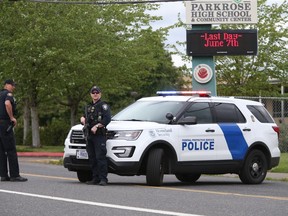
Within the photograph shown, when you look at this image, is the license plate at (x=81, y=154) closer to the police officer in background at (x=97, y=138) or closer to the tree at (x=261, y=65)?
the police officer in background at (x=97, y=138)

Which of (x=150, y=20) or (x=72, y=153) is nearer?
(x=72, y=153)

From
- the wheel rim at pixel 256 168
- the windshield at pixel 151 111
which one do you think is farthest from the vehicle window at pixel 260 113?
the windshield at pixel 151 111

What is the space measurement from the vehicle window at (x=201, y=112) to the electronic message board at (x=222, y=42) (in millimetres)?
8643

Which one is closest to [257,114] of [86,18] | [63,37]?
[63,37]

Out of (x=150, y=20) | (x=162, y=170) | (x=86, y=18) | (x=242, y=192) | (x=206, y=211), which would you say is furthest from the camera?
(x=150, y=20)

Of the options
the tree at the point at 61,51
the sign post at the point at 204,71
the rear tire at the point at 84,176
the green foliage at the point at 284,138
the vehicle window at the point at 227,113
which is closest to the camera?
the rear tire at the point at 84,176

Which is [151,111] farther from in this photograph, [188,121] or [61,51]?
[61,51]

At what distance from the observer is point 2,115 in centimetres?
1405

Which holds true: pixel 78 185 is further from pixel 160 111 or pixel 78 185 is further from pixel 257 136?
pixel 257 136

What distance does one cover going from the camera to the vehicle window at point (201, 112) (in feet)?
47.2

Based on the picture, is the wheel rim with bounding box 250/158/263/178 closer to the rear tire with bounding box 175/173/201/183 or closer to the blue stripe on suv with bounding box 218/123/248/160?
the blue stripe on suv with bounding box 218/123/248/160

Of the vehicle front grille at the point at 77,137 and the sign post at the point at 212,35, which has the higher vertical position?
the sign post at the point at 212,35

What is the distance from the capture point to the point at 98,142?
43.3 feet

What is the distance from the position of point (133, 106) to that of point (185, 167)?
1676mm
